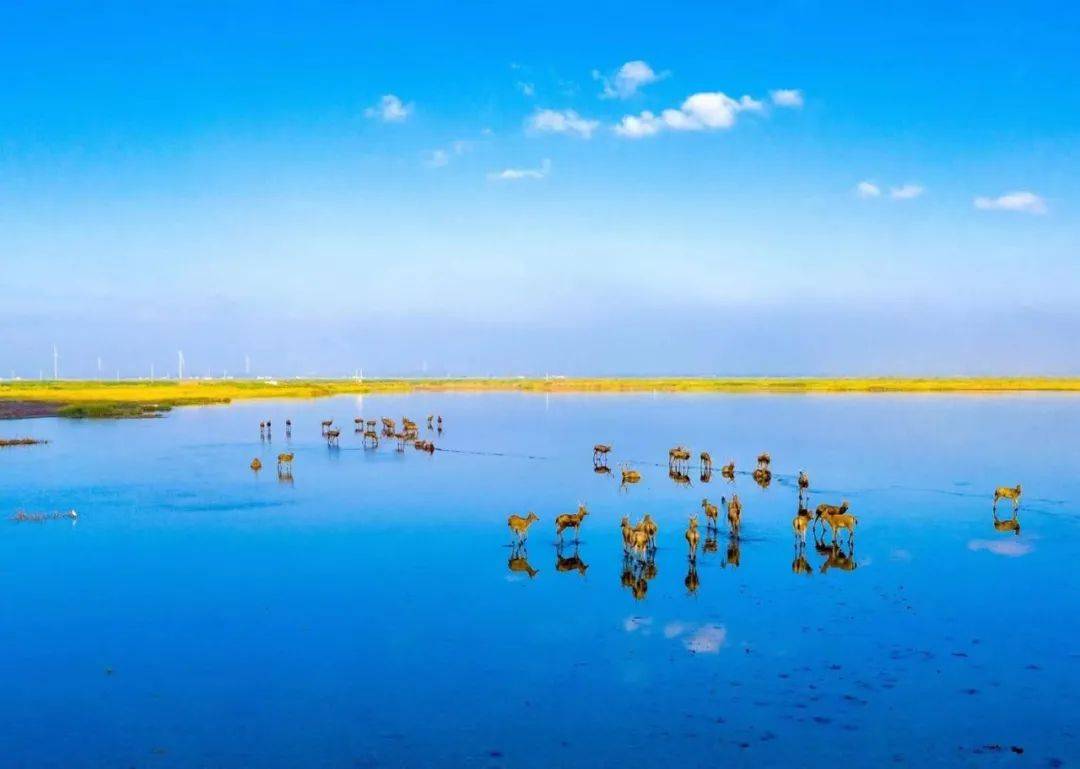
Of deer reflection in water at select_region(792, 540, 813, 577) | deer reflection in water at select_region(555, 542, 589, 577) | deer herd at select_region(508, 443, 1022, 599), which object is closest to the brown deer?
deer herd at select_region(508, 443, 1022, 599)

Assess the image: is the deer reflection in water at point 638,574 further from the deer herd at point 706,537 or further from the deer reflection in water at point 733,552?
the deer reflection in water at point 733,552

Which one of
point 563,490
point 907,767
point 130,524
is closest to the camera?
point 907,767

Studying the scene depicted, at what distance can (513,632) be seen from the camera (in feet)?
40.3

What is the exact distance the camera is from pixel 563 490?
84.0 ft

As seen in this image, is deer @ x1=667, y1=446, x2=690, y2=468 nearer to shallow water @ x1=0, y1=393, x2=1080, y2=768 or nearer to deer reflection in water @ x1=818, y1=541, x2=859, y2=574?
shallow water @ x1=0, y1=393, x2=1080, y2=768

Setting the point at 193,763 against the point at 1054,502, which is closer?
the point at 193,763

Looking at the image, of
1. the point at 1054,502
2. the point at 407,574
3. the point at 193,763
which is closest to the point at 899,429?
the point at 1054,502

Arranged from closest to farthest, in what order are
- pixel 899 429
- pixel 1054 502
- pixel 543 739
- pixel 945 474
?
pixel 543 739, pixel 1054 502, pixel 945 474, pixel 899 429

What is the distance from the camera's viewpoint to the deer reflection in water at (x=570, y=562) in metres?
16.1

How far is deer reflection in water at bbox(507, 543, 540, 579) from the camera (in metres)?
15.9

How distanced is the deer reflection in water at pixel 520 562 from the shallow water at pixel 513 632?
0.20m

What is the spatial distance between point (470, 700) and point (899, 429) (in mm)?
42286

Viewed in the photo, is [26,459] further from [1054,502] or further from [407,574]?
[1054,502]

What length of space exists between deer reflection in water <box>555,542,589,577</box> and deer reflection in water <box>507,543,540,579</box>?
1.90 feet
